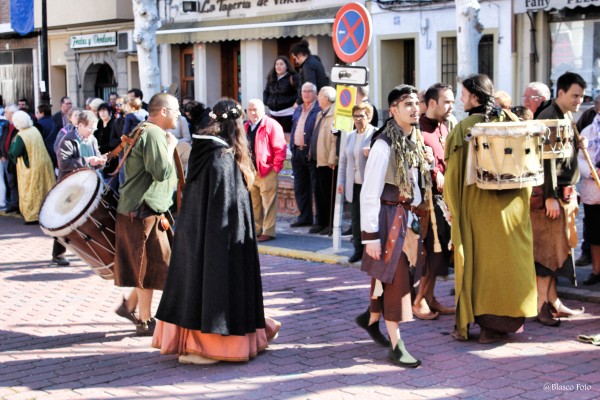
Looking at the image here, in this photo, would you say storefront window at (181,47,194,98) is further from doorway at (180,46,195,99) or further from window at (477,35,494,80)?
window at (477,35,494,80)

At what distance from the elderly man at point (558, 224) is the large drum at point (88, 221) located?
136 inches

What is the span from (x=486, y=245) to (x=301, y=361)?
159 centimetres

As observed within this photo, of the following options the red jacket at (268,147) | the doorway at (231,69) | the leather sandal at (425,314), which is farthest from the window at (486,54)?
the leather sandal at (425,314)

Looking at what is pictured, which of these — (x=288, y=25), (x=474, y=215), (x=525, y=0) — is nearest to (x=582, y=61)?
(x=525, y=0)

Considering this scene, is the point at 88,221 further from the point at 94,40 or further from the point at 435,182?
the point at 94,40

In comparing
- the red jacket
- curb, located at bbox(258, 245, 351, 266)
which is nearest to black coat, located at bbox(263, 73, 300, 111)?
the red jacket

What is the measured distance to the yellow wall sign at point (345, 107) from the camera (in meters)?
10.9

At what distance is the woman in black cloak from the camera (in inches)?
275

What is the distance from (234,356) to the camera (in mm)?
7039

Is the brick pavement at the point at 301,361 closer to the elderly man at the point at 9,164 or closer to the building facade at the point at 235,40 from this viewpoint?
the elderly man at the point at 9,164

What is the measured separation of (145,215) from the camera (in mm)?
7859

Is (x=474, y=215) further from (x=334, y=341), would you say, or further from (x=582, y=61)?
(x=582, y=61)

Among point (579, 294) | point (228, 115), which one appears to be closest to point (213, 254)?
point (228, 115)

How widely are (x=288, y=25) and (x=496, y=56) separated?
17.4 ft
